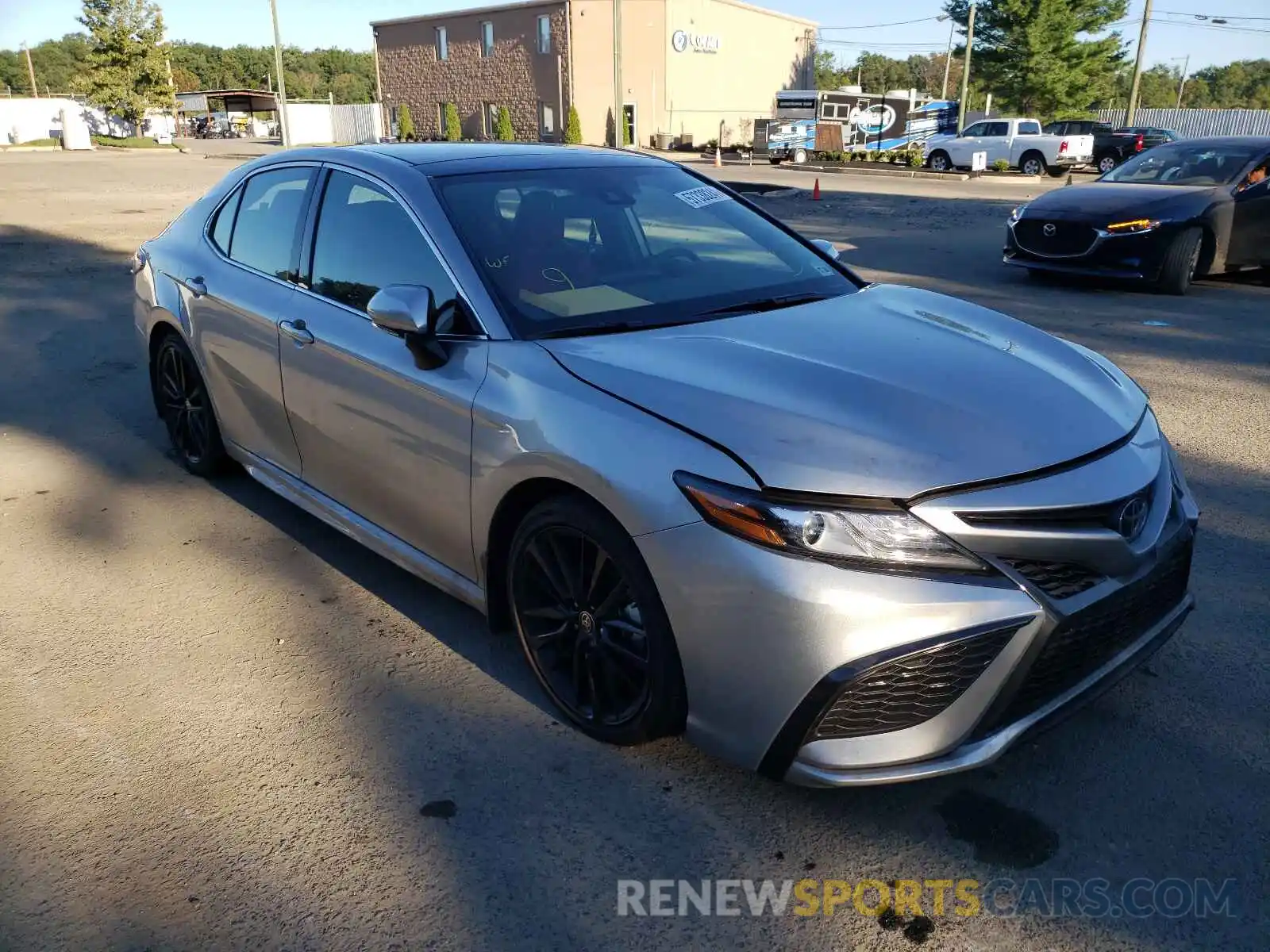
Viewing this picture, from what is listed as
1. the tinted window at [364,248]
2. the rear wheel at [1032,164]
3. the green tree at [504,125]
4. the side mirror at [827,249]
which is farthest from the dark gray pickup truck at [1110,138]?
the tinted window at [364,248]

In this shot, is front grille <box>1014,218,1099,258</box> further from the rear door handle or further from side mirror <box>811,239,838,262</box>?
the rear door handle

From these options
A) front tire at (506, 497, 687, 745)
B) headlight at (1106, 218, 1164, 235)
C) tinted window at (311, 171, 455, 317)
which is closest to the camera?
front tire at (506, 497, 687, 745)

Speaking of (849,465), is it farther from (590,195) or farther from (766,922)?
(590,195)

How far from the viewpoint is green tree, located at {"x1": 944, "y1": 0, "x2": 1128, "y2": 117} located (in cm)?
4775

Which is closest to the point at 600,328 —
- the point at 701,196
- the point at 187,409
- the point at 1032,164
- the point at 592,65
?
the point at 701,196

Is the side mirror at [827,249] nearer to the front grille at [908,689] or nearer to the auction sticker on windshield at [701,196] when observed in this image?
the auction sticker on windshield at [701,196]

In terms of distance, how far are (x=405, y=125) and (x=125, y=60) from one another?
620 inches

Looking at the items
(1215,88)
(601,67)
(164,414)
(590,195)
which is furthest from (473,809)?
(1215,88)

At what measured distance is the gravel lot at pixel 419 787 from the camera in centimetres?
234

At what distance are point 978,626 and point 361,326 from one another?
2253 mm

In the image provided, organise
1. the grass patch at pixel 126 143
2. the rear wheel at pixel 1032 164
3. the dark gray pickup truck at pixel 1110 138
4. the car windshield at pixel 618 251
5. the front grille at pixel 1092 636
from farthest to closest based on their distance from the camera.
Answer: the grass patch at pixel 126 143, the dark gray pickup truck at pixel 1110 138, the rear wheel at pixel 1032 164, the car windshield at pixel 618 251, the front grille at pixel 1092 636

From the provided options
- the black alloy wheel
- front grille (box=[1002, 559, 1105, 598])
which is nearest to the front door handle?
the black alloy wheel

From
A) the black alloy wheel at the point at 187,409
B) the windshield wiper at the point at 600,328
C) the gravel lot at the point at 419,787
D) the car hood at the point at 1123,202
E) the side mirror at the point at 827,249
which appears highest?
the side mirror at the point at 827,249

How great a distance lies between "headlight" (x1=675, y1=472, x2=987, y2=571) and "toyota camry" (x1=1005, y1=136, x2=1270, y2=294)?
875 cm
